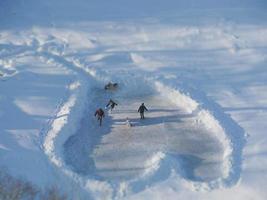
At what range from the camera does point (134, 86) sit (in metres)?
27.6

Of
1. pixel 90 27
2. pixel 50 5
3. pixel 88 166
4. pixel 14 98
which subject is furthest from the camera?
pixel 50 5

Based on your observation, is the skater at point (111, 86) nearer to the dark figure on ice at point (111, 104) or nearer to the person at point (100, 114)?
the dark figure on ice at point (111, 104)

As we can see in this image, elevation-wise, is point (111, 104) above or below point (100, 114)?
above

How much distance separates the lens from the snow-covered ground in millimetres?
21922

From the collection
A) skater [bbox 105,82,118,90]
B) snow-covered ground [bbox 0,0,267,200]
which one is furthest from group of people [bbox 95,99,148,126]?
skater [bbox 105,82,118,90]

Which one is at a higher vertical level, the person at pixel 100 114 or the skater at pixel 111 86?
the skater at pixel 111 86

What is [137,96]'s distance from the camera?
27.2 m

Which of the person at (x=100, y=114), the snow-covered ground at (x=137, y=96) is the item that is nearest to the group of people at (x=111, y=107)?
the person at (x=100, y=114)

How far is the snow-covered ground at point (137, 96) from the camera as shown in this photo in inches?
863

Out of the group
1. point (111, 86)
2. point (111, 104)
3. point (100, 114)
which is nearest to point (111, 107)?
point (111, 104)

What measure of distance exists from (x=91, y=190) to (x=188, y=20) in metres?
15.9

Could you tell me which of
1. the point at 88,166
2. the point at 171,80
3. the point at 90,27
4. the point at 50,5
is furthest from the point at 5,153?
the point at 50,5

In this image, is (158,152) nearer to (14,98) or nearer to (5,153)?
(5,153)

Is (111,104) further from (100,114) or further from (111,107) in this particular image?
(100,114)
